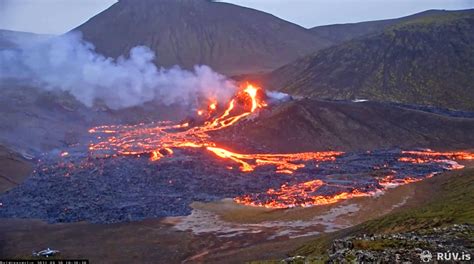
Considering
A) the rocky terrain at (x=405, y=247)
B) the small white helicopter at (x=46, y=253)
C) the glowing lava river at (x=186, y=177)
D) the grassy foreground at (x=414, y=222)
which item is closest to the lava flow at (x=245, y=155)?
the glowing lava river at (x=186, y=177)

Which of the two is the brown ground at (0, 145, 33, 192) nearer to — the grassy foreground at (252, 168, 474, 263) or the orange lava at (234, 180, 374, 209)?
the orange lava at (234, 180, 374, 209)

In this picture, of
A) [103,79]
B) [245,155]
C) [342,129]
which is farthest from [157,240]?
[103,79]

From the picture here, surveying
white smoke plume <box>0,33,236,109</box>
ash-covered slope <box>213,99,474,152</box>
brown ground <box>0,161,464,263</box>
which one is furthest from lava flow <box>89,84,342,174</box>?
white smoke plume <box>0,33,236,109</box>

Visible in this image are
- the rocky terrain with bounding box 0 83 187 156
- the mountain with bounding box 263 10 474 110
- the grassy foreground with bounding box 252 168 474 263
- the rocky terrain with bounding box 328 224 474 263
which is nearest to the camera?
the rocky terrain with bounding box 328 224 474 263

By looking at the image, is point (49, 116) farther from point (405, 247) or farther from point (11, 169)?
point (405, 247)

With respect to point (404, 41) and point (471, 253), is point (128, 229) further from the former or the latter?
point (404, 41)

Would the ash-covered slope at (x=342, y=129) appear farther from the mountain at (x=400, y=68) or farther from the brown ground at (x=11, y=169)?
the mountain at (x=400, y=68)
